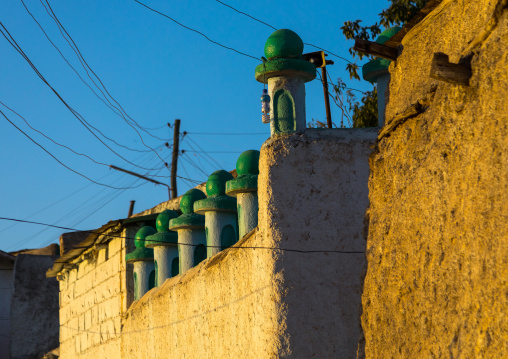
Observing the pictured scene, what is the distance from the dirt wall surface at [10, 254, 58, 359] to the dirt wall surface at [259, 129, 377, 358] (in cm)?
1090

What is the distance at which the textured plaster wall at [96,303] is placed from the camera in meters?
8.85

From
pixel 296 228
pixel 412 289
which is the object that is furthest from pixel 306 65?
pixel 412 289

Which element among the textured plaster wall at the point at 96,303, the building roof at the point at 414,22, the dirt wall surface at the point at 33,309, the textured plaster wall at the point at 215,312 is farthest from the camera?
the dirt wall surface at the point at 33,309

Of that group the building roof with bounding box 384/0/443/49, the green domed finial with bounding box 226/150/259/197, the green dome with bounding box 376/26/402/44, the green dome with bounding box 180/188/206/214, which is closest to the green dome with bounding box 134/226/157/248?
the green dome with bounding box 180/188/206/214

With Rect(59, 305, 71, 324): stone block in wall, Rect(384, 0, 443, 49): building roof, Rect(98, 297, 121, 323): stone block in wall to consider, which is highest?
Rect(384, 0, 443, 49): building roof

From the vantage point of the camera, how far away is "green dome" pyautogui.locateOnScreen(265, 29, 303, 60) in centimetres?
568

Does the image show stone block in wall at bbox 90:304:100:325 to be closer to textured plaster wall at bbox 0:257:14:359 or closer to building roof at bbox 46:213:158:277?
building roof at bbox 46:213:158:277

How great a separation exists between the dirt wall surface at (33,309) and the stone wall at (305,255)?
33.7 feet

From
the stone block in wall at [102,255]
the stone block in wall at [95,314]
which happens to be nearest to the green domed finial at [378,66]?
the stone block in wall at [102,255]

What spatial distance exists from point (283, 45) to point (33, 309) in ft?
37.0

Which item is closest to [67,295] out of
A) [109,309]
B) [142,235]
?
[109,309]

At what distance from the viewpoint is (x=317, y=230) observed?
5.41 meters

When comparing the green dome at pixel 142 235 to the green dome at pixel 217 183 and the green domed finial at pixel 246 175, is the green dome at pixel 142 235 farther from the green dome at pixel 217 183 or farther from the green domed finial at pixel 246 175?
the green domed finial at pixel 246 175

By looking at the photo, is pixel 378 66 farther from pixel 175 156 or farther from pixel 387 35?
pixel 175 156
